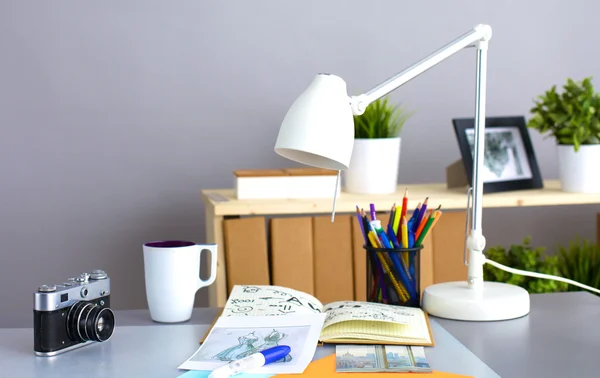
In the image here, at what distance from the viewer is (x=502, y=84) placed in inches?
94.9

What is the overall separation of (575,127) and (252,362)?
124 cm

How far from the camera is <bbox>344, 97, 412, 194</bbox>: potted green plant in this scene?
1875mm

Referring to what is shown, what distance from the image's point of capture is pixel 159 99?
2277 mm

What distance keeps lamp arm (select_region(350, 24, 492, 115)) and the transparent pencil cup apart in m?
0.26

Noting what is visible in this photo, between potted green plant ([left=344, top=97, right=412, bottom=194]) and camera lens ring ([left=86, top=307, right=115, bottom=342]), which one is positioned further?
potted green plant ([left=344, top=97, right=412, bottom=194])

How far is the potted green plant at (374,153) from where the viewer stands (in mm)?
1875

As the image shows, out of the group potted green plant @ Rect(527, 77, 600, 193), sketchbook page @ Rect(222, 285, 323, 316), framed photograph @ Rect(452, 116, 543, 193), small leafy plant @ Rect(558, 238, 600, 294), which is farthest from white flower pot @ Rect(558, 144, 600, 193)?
sketchbook page @ Rect(222, 285, 323, 316)

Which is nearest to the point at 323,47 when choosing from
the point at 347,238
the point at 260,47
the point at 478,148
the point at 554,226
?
the point at 260,47

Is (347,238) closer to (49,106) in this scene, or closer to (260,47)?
(260,47)

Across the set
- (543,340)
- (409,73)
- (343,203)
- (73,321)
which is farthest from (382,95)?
(343,203)

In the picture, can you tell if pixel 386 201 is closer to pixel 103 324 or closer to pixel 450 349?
pixel 450 349

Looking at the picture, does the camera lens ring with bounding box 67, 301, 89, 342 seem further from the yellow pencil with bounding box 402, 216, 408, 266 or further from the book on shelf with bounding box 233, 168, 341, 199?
the book on shelf with bounding box 233, 168, 341, 199

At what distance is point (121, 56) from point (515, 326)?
5.11ft

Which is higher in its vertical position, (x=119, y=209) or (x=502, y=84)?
(x=502, y=84)
